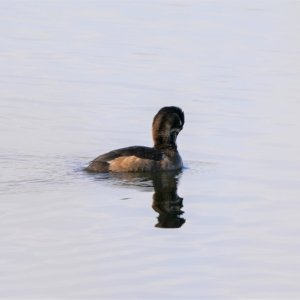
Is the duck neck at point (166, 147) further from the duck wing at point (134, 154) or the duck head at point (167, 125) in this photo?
the duck wing at point (134, 154)

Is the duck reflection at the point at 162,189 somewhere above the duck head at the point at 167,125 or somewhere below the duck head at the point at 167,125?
below

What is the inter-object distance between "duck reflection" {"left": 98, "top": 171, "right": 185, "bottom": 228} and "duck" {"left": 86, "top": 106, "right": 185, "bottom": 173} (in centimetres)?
12

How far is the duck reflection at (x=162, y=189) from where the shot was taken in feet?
59.2

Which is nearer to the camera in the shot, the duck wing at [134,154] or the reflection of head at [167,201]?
the reflection of head at [167,201]

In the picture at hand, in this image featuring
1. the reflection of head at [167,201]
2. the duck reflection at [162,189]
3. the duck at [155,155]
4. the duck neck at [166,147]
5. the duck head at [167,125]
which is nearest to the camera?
the reflection of head at [167,201]

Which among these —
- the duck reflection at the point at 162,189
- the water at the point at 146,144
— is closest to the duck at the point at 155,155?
the duck reflection at the point at 162,189

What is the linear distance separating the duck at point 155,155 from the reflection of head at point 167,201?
22 cm

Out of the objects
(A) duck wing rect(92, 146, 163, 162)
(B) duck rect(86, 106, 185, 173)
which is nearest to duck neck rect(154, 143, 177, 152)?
(B) duck rect(86, 106, 185, 173)

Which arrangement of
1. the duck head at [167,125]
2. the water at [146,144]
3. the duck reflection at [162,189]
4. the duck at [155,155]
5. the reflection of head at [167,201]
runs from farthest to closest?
the duck head at [167,125] → the duck at [155,155] → the duck reflection at [162,189] → the reflection of head at [167,201] → the water at [146,144]

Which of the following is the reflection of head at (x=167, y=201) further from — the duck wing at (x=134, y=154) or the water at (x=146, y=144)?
the duck wing at (x=134, y=154)

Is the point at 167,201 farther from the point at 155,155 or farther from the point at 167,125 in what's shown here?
the point at 167,125

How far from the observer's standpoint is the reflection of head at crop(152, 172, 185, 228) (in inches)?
703

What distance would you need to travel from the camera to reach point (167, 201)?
19.2m

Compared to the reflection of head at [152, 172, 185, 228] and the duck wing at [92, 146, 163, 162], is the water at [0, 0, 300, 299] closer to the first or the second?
the reflection of head at [152, 172, 185, 228]
